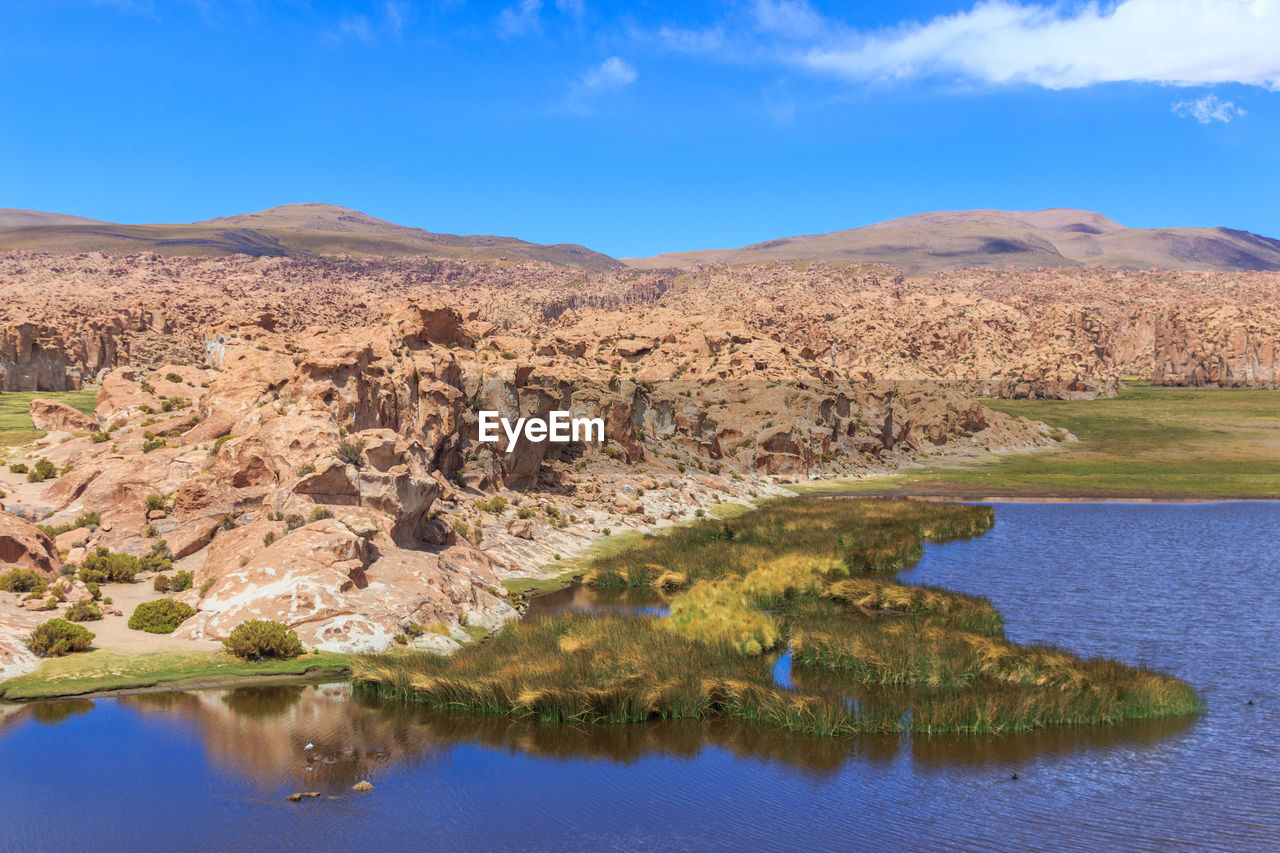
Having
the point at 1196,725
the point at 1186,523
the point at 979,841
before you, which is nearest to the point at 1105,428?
the point at 1186,523

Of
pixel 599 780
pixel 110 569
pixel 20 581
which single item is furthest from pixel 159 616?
pixel 599 780

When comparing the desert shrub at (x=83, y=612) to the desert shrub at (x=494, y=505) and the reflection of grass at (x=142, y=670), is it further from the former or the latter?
the desert shrub at (x=494, y=505)

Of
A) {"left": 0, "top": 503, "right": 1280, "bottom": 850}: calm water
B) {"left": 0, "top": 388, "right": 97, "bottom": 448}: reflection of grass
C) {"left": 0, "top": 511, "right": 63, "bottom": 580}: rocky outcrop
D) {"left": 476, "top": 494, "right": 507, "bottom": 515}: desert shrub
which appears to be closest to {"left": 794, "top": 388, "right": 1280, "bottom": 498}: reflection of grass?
{"left": 476, "top": 494, "right": 507, "bottom": 515}: desert shrub

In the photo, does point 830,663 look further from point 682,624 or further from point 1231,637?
point 1231,637

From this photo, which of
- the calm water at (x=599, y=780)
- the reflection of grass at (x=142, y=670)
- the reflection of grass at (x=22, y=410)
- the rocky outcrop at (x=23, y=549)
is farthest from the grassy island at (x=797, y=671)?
the reflection of grass at (x=22, y=410)

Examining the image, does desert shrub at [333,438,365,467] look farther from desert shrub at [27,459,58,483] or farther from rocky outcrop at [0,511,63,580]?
desert shrub at [27,459,58,483]
